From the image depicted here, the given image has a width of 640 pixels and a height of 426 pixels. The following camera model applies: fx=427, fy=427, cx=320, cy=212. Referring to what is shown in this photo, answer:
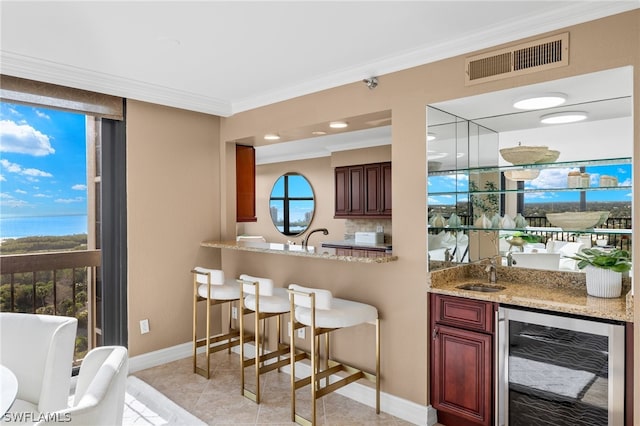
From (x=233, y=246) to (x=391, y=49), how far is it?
85.2 inches

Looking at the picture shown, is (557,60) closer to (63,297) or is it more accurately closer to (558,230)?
(558,230)

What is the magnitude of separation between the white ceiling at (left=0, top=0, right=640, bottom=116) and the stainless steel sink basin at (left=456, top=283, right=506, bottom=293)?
1522 millimetres

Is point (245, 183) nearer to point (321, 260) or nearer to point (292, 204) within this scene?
point (321, 260)

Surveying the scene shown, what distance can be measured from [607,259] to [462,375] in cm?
109

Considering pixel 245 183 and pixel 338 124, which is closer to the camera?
pixel 338 124

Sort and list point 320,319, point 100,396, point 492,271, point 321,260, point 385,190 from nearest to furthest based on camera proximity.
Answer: point 100,396
point 320,319
point 492,271
point 321,260
point 385,190

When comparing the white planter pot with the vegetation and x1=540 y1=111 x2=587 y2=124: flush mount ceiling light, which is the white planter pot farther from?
the vegetation

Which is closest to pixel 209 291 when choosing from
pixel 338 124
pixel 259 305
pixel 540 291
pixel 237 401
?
pixel 259 305

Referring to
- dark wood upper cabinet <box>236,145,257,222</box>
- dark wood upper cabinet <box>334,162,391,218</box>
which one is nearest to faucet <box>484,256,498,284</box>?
dark wood upper cabinet <box>236,145,257,222</box>

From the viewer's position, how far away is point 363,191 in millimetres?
6727

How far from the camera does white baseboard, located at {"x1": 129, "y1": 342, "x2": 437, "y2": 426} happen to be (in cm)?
286

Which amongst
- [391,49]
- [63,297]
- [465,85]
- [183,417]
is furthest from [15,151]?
[465,85]

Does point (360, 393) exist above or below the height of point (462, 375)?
below

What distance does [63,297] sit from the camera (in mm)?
3531
